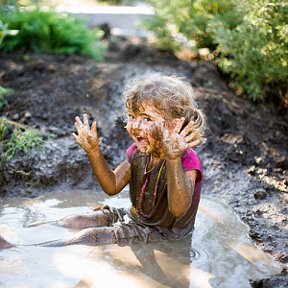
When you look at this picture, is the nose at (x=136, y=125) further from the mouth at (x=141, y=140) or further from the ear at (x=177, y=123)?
the ear at (x=177, y=123)

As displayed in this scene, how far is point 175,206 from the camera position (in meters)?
3.85

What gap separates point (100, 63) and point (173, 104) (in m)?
3.98

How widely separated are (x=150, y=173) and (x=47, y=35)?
453 centimetres

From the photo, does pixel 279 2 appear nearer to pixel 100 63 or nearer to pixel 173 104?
pixel 173 104

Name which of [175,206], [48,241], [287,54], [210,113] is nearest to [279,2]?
[287,54]

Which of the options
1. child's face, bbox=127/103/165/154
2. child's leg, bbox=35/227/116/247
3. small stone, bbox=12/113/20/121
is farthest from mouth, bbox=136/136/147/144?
small stone, bbox=12/113/20/121

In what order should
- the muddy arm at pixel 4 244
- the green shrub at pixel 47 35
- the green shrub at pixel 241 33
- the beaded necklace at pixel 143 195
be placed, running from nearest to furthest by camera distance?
the muddy arm at pixel 4 244
the beaded necklace at pixel 143 195
the green shrub at pixel 241 33
the green shrub at pixel 47 35

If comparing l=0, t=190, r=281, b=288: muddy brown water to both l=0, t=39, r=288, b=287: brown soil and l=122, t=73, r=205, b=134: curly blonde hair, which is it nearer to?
l=0, t=39, r=288, b=287: brown soil

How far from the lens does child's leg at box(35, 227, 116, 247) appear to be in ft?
13.6

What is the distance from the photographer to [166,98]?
4.05m

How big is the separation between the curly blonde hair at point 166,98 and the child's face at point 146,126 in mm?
35

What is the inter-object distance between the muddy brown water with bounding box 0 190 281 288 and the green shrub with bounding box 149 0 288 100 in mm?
1841

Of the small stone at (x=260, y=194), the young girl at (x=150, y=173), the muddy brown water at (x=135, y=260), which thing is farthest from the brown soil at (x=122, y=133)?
the young girl at (x=150, y=173)

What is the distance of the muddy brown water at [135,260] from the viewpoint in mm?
3797
